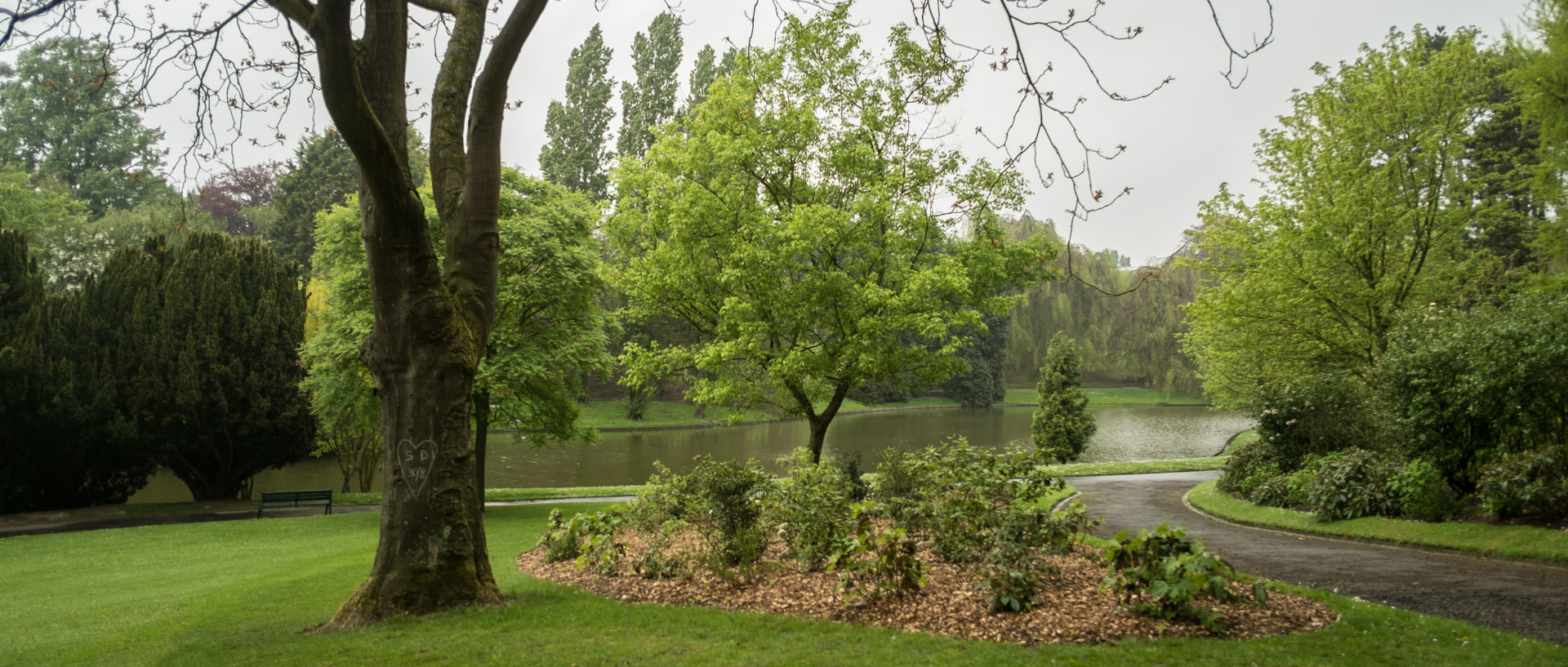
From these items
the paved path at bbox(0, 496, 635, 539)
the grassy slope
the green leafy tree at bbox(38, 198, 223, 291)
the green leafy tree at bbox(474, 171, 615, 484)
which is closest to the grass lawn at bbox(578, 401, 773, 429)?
the grassy slope

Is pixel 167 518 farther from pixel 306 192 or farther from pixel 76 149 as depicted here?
pixel 76 149

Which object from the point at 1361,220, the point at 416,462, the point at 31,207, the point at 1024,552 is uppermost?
the point at 31,207

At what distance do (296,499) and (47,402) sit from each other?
5.30 metres

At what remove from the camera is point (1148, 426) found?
42875 mm

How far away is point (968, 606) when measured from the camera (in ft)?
20.4

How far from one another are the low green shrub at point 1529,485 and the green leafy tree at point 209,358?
964 inches

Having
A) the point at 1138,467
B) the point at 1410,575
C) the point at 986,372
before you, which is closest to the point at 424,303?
the point at 1410,575

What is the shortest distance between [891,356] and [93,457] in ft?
62.2

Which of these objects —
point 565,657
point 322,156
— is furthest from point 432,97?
point 322,156

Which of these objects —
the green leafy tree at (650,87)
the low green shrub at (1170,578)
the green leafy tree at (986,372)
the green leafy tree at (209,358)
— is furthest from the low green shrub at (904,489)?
the green leafy tree at (986,372)

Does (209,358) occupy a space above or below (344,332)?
below

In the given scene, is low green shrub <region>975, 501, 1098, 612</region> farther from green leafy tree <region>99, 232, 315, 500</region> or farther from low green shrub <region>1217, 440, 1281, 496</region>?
green leafy tree <region>99, 232, 315, 500</region>

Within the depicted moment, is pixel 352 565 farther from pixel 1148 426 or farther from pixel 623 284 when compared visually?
pixel 1148 426

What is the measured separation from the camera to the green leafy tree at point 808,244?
13492mm
